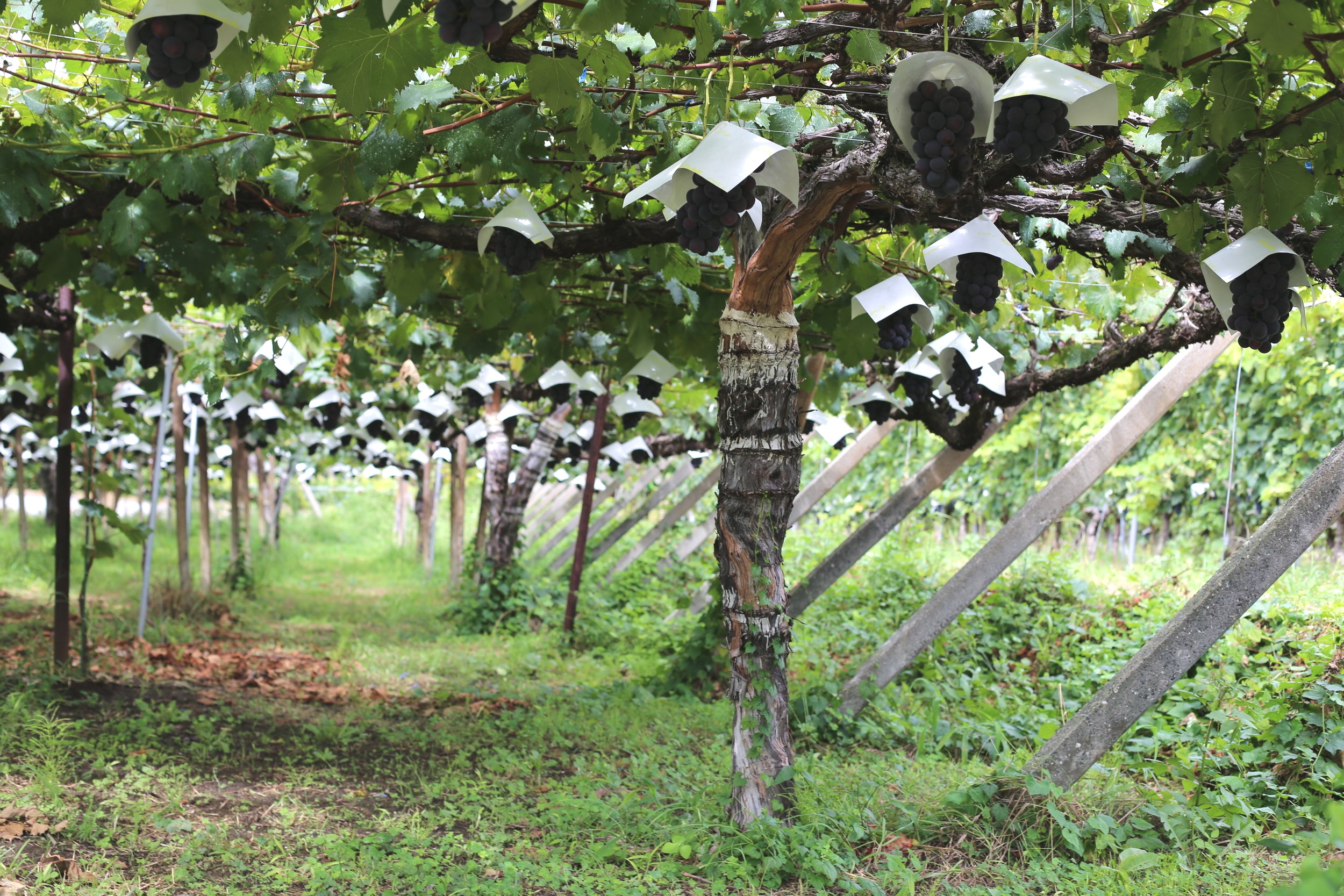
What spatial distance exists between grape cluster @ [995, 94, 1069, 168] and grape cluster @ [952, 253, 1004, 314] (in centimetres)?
88

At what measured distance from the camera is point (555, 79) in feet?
8.61

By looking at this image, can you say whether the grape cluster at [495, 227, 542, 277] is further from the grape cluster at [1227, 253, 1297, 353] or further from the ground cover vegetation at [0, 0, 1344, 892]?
the grape cluster at [1227, 253, 1297, 353]

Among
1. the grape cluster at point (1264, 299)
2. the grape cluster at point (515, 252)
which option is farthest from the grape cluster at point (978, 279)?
the grape cluster at point (515, 252)

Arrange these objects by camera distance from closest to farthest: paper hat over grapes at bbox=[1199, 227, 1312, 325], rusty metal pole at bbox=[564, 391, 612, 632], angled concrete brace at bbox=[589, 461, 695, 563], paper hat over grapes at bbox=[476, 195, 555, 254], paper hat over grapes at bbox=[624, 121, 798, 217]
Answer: paper hat over grapes at bbox=[624, 121, 798, 217] < paper hat over grapes at bbox=[1199, 227, 1312, 325] < paper hat over grapes at bbox=[476, 195, 555, 254] < rusty metal pole at bbox=[564, 391, 612, 632] < angled concrete brace at bbox=[589, 461, 695, 563]

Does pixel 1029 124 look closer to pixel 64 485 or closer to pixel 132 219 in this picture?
pixel 132 219

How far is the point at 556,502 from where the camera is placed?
20578mm

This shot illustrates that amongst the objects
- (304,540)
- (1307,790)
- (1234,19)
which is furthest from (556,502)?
(1234,19)

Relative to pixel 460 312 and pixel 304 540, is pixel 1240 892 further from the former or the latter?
pixel 304 540

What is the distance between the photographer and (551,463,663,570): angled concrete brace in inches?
619

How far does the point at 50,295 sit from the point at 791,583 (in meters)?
7.54

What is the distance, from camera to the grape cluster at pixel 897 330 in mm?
3980

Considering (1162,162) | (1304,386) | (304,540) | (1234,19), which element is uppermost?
(1234,19)

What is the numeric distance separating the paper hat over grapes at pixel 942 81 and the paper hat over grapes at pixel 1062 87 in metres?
0.22

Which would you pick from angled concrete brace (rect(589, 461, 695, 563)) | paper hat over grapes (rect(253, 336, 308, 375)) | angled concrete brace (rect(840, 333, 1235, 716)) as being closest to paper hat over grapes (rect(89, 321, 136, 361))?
paper hat over grapes (rect(253, 336, 308, 375))
